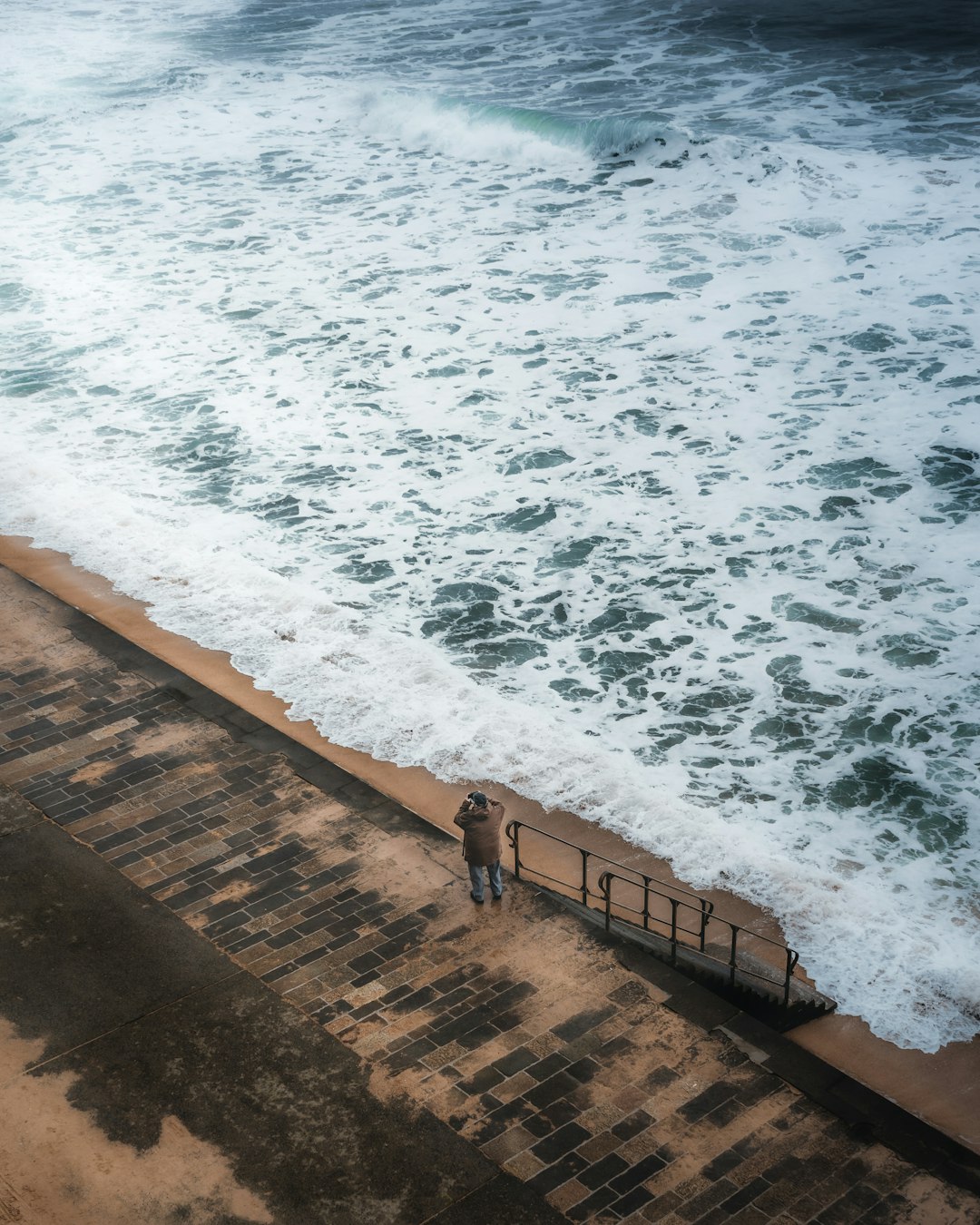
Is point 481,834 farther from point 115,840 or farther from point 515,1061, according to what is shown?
point 115,840

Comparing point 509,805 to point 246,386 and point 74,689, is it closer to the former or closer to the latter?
point 74,689

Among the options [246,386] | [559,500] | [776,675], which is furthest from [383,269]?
[776,675]

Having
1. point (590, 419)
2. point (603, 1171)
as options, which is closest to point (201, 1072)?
point (603, 1171)

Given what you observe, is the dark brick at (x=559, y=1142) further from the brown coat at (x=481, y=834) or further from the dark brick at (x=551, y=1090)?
the brown coat at (x=481, y=834)

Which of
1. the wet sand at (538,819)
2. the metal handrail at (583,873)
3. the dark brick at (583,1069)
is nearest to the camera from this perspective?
the dark brick at (583,1069)

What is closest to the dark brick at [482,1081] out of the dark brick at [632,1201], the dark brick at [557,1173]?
the dark brick at [557,1173]

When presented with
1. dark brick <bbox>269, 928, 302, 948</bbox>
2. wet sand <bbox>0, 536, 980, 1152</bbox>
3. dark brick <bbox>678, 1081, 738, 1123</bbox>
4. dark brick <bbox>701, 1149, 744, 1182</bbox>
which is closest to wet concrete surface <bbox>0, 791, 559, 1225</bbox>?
dark brick <bbox>269, 928, 302, 948</bbox>

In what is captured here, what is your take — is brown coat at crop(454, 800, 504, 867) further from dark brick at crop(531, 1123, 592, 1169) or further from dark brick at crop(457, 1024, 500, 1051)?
dark brick at crop(531, 1123, 592, 1169)
